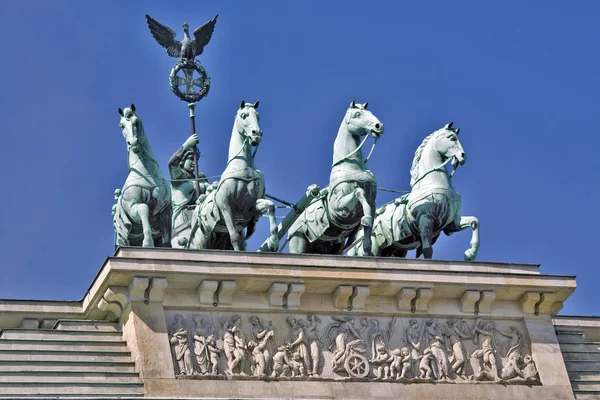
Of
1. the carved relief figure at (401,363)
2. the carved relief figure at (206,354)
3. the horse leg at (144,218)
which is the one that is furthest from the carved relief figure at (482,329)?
the horse leg at (144,218)

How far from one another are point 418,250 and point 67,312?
6362 mm

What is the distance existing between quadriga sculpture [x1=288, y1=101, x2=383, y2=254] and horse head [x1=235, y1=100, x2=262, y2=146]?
1905 millimetres

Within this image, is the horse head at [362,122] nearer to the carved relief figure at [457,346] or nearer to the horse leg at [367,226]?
the horse leg at [367,226]

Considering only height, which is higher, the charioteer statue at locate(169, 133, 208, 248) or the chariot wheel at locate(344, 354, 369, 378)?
the charioteer statue at locate(169, 133, 208, 248)

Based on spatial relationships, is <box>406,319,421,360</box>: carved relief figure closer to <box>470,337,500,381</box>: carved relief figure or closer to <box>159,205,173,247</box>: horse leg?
<box>470,337,500,381</box>: carved relief figure

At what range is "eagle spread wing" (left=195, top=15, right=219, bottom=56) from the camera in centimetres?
3538

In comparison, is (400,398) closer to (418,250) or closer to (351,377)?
(351,377)

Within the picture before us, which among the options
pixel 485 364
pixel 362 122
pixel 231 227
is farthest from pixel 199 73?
pixel 485 364

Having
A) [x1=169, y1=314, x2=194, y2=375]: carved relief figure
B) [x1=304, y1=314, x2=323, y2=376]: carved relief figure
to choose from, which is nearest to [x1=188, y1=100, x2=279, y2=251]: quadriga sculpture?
[x1=304, y1=314, x2=323, y2=376]: carved relief figure

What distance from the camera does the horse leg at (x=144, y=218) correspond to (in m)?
29.6

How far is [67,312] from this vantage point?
29.9 meters

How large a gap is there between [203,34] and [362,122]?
4.75 meters

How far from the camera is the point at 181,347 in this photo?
28.5 m

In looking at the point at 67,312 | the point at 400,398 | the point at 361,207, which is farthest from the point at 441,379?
the point at 67,312
